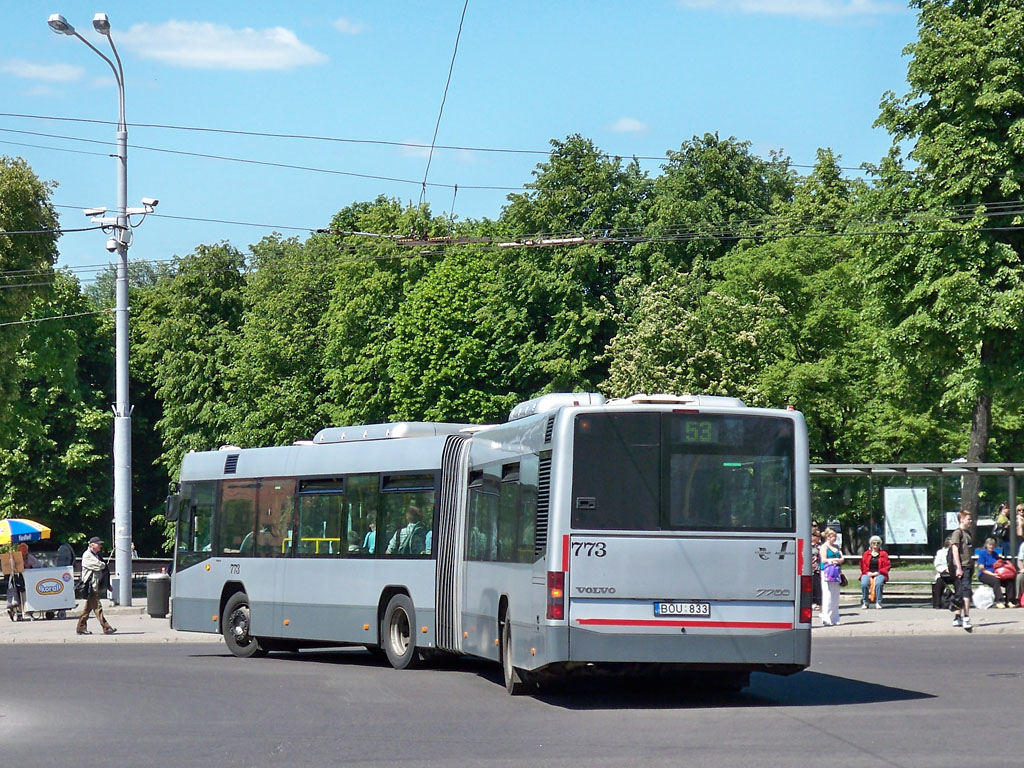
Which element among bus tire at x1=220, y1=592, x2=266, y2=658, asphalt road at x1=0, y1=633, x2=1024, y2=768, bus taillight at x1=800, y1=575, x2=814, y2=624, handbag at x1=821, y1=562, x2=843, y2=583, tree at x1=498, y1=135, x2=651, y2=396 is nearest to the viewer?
asphalt road at x1=0, y1=633, x2=1024, y2=768

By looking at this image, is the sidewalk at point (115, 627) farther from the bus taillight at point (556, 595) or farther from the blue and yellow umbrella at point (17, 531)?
the bus taillight at point (556, 595)

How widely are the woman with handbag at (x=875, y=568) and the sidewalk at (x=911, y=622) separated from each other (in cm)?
41

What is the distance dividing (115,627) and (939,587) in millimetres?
16013

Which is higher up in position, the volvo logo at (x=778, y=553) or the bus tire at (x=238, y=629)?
the volvo logo at (x=778, y=553)

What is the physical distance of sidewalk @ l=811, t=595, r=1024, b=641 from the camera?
25172 mm

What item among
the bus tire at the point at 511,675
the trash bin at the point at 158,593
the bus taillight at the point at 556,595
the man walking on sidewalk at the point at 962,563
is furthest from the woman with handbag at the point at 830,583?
the bus taillight at the point at 556,595

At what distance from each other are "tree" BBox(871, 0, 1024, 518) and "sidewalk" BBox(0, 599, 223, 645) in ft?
60.3

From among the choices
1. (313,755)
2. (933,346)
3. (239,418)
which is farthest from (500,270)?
(313,755)

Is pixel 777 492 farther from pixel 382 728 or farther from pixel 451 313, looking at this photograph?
pixel 451 313

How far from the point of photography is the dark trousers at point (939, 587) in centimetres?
2953

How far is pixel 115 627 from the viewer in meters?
29.7

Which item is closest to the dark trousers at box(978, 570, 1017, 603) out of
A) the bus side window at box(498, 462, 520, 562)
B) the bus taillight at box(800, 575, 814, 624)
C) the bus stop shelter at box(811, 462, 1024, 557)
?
the bus stop shelter at box(811, 462, 1024, 557)

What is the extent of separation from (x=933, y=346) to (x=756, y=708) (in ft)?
79.9

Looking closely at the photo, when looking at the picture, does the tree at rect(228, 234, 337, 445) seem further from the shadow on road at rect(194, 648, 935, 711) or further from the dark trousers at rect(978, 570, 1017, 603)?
the shadow on road at rect(194, 648, 935, 711)
